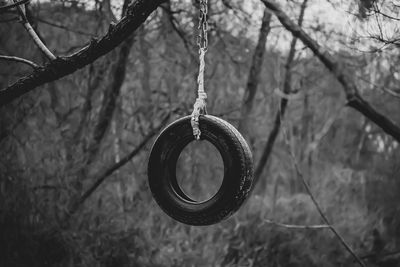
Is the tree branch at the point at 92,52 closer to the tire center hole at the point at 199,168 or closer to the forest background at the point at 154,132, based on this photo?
the forest background at the point at 154,132

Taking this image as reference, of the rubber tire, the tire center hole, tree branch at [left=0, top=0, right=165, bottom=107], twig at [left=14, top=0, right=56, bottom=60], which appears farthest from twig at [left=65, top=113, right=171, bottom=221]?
the rubber tire

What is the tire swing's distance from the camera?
2443 mm

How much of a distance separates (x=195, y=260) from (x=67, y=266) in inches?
80.9

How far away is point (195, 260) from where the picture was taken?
6578 millimetres

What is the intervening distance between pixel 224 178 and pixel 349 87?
2.29m

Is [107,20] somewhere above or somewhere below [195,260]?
above

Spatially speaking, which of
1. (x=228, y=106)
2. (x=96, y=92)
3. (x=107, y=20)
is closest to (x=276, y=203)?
(x=228, y=106)

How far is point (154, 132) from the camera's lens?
6.53 m

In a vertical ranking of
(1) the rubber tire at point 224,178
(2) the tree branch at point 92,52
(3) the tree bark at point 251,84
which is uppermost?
(3) the tree bark at point 251,84

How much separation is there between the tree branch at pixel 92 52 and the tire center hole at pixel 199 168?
14.3ft

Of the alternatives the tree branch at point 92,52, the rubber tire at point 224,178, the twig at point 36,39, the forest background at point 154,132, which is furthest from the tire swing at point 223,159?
the forest background at point 154,132

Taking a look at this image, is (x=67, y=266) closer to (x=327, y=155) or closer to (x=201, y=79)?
(x=201, y=79)

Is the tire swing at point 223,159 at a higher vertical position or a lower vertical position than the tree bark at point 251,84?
lower

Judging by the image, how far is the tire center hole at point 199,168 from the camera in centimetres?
729
